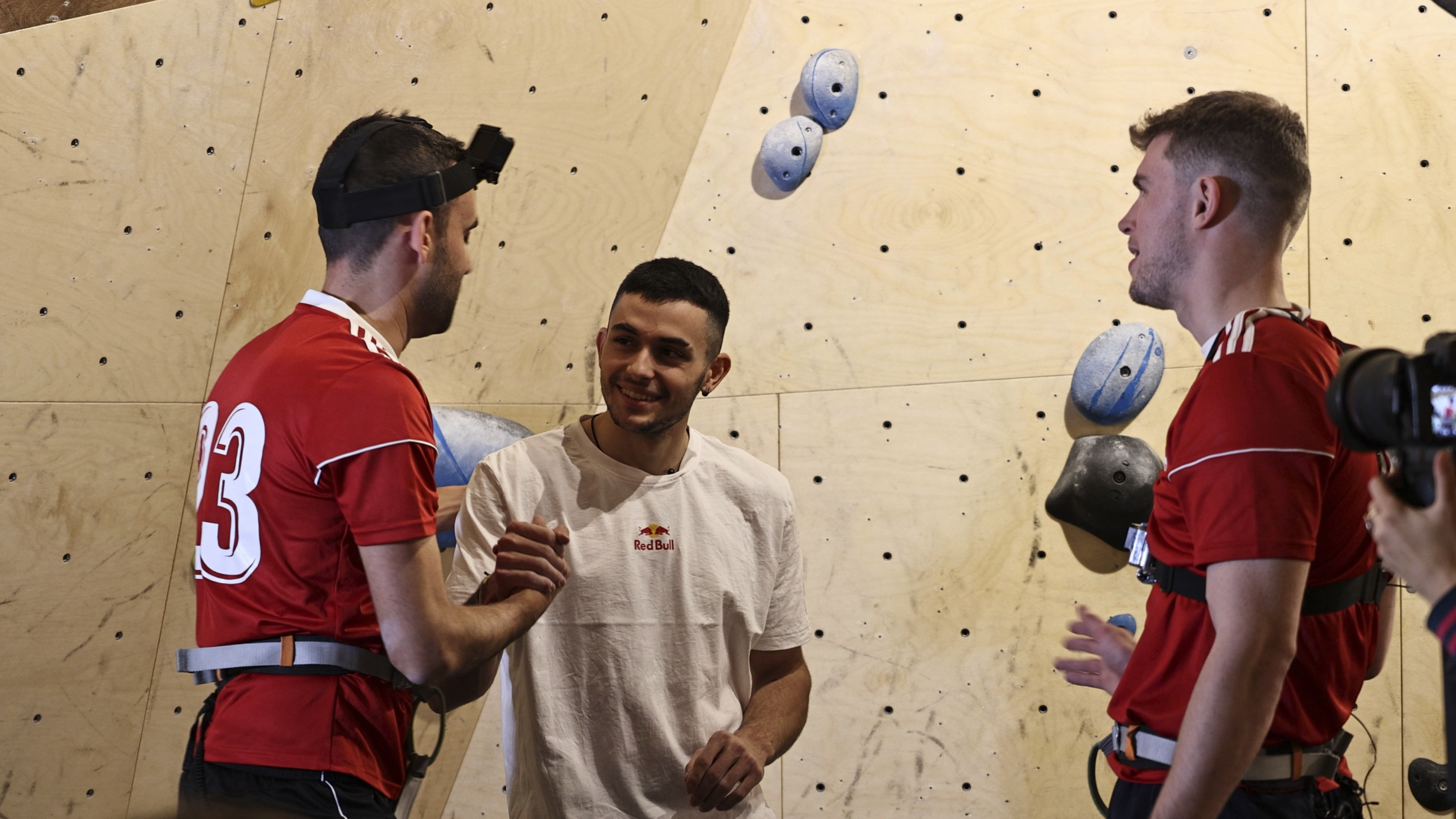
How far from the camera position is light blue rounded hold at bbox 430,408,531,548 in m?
2.71

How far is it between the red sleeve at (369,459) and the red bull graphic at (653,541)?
0.47 metres

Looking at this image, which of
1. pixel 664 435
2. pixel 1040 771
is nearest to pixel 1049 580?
pixel 1040 771

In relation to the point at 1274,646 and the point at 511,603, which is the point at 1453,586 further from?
the point at 511,603

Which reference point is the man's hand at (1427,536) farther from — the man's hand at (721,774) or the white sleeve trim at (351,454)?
the white sleeve trim at (351,454)

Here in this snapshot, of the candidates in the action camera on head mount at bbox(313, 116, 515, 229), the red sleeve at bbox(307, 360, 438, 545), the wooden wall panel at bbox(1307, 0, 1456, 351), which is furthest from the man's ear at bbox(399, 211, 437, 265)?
the wooden wall panel at bbox(1307, 0, 1456, 351)

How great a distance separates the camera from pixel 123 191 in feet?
8.86

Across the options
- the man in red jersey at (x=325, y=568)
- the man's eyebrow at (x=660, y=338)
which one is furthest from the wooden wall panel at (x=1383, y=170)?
the man in red jersey at (x=325, y=568)

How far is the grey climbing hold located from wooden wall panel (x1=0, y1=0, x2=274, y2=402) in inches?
91.9

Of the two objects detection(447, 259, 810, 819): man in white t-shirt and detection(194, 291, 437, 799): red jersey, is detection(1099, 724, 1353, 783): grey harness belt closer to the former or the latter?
detection(447, 259, 810, 819): man in white t-shirt

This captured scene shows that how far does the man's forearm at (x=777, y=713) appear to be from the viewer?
1.86 metres

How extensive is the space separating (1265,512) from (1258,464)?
0.21 ft

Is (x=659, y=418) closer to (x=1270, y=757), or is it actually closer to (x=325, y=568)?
(x=325, y=568)

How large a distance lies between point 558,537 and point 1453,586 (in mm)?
1191

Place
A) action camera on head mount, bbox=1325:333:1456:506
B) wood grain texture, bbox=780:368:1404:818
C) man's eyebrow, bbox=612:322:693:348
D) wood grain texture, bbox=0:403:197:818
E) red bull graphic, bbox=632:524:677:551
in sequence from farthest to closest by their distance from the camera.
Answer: wood grain texture, bbox=780:368:1404:818 < wood grain texture, bbox=0:403:197:818 < man's eyebrow, bbox=612:322:693:348 < red bull graphic, bbox=632:524:677:551 < action camera on head mount, bbox=1325:333:1456:506
